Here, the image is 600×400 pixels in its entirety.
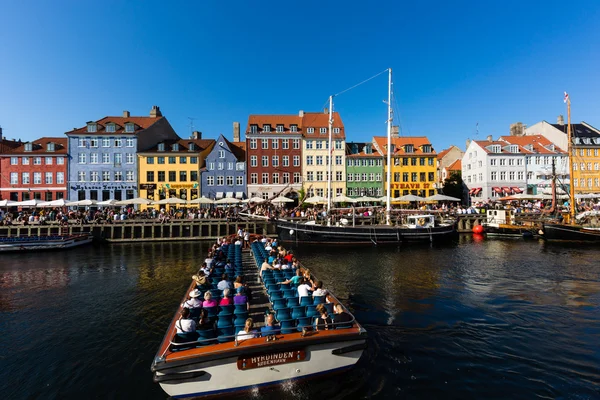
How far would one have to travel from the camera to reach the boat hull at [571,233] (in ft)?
97.8

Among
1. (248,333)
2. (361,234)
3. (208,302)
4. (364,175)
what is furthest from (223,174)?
(248,333)

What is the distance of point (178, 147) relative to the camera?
49.9 metres

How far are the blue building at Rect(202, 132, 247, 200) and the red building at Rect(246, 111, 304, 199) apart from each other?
149cm

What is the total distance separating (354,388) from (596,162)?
68.5 m

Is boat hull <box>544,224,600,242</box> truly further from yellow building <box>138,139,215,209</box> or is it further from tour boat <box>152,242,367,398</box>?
yellow building <box>138,139,215,209</box>

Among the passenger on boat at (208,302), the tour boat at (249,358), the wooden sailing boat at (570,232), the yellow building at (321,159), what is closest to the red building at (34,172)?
the yellow building at (321,159)

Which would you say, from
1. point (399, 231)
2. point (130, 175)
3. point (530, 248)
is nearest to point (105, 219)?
point (130, 175)

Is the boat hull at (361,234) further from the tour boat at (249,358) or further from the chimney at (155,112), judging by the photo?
the chimney at (155,112)

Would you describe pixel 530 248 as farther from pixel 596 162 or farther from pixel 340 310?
pixel 596 162

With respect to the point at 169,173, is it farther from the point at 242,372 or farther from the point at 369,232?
the point at 242,372

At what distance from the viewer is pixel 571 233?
30422 millimetres

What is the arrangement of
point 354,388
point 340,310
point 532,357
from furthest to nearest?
point 532,357 < point 340,310 < point 354,388

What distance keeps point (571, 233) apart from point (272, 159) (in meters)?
39.2

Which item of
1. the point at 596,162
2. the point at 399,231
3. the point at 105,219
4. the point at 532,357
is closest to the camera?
the point at 532,357
